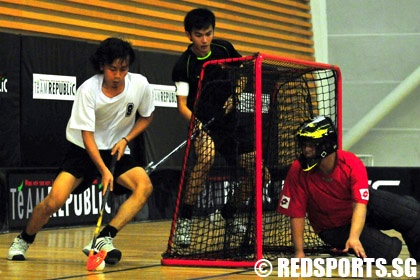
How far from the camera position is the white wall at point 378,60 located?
1838 cm

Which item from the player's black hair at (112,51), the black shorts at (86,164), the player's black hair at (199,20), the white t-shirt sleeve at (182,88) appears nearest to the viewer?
the player's black hair at (112,51)

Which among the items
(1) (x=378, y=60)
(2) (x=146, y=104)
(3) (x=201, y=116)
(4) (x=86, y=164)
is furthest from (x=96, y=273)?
(1) (x=378, y=60)

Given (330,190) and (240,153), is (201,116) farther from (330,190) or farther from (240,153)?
(330,190)

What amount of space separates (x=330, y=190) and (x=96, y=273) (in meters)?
1.68

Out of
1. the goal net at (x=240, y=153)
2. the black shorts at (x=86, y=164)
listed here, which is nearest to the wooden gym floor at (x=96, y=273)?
the goal net at (x=240, y=153)

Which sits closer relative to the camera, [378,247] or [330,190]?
[330,190]

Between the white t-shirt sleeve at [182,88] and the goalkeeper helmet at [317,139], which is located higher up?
the white t-shirt sleeve at [182,88]

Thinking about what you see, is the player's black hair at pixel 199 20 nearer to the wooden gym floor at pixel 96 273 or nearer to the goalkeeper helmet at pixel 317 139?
the goalkeeper helmet at pixel 317 139

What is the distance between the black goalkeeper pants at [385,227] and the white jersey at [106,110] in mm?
1619

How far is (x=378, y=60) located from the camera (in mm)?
18578

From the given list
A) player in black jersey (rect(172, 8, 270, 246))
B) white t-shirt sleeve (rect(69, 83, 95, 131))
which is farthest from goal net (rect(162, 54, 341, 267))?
white t-shirt sleeve (rect(69, 83, 95, 131))

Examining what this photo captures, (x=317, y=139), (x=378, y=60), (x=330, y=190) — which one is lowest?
(x=330, y=190)

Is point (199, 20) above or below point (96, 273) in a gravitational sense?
above

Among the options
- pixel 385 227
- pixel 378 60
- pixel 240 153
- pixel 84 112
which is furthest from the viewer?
pixel 378 60
